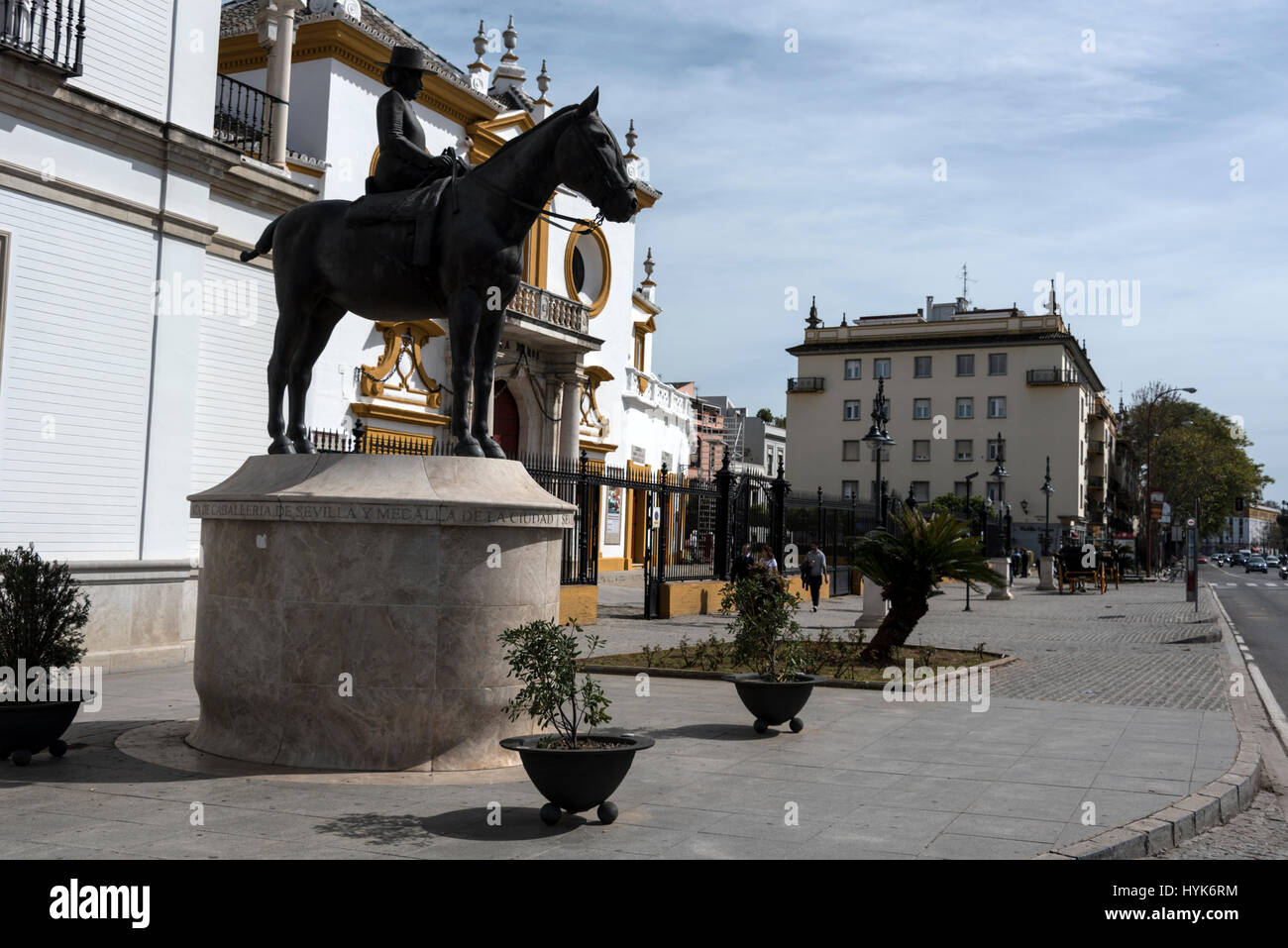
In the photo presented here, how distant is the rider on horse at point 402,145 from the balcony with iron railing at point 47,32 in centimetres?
531

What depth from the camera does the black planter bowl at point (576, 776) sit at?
5.50 meters

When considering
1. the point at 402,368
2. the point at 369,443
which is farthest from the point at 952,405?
the point at 369,443

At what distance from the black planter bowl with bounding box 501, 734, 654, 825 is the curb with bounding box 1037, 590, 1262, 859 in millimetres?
2128

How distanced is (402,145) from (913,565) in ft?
26.5

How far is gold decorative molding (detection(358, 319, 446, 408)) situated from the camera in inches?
885

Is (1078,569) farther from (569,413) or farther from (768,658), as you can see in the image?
(768,658)

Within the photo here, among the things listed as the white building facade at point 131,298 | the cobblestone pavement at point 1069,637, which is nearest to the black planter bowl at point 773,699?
the cobblestone pavement at point 1069,637

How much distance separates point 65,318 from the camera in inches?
454

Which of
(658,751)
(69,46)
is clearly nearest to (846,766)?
(658,751)

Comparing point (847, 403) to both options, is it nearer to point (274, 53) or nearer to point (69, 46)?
point (274, 53)

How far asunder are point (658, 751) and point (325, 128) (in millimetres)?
17229

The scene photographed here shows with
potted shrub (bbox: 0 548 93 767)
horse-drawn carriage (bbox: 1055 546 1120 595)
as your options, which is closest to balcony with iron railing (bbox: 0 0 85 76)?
potted shrub (bbox: 0 548 93 767)

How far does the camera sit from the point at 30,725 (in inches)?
260

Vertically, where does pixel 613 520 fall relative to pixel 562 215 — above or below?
below
